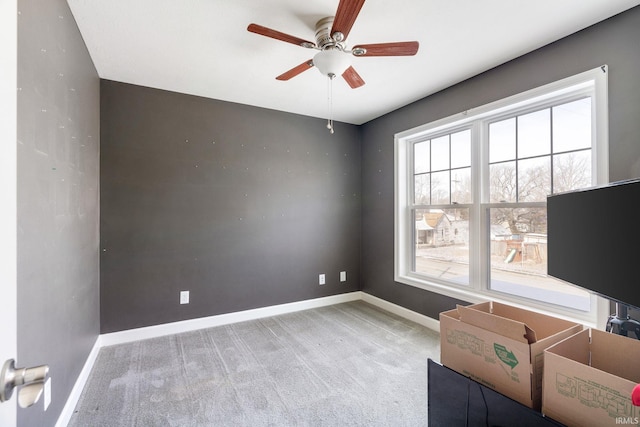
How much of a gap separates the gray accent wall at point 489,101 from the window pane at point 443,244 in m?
0.28

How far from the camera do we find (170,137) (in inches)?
124

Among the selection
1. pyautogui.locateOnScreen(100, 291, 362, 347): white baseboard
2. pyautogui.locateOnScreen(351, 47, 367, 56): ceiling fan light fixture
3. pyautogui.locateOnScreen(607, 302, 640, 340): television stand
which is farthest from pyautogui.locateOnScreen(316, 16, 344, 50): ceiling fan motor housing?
pyautogui.locateOnScreen(100, 291, 362, 347): white baseboard

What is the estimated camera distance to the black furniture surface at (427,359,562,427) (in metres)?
1.13

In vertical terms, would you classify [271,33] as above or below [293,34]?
below

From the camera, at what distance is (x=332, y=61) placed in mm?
1994

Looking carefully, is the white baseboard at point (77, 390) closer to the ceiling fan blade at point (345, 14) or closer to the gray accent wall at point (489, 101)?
the ceiling fan blade at point (345, 14)

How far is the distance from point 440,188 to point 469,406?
8.00 ft

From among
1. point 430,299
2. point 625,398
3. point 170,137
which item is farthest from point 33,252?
point 430,299

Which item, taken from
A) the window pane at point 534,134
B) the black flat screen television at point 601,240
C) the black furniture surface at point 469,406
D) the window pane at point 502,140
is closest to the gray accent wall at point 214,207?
the window pane at point 502,140

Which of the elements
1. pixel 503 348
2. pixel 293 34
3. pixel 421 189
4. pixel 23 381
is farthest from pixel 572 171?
pixel 23 381

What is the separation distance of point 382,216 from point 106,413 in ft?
10.6

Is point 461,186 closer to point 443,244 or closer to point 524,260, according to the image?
point 443,244

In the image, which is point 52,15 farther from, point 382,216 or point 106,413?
point 382,216

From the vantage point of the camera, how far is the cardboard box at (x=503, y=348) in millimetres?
1165
